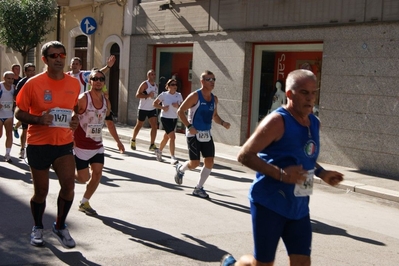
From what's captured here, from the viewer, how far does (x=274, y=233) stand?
4125 mm

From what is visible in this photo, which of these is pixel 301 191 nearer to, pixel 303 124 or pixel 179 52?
pixel 303 124

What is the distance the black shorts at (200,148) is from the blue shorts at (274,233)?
5.08 meters

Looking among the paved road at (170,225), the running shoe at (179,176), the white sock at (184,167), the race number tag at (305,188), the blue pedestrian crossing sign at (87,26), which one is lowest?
the paved road at (170,225)

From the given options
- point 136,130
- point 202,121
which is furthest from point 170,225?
point 136,130

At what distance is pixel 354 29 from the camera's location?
13.4 meters

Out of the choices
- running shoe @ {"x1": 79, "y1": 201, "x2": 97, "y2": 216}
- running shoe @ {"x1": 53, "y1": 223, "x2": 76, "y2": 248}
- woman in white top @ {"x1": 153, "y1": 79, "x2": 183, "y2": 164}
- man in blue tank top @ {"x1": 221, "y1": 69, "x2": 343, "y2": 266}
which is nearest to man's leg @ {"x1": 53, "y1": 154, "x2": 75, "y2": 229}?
running shoe @ {"x1": 53, "y1": 223, "x2": 76, "y2": 248}

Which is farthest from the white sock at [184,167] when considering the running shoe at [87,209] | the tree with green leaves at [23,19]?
the tree with green leaves at [23,19]

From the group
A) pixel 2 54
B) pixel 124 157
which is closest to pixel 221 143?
pixel 124 157

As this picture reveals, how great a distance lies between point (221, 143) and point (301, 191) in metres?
13.1

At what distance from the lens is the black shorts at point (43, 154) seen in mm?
6031

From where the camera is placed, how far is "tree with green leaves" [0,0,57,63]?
83.7 feet

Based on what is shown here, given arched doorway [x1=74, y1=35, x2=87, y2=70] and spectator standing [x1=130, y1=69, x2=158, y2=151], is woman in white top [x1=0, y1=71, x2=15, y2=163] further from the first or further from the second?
arched doorway [x1=74, y1=35, x2=87, y2=70]

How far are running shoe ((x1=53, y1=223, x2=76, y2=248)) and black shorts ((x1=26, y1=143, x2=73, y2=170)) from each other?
655 mm

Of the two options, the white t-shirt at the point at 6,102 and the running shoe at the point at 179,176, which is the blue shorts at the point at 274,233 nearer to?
the running shoe at the point at 179,176
